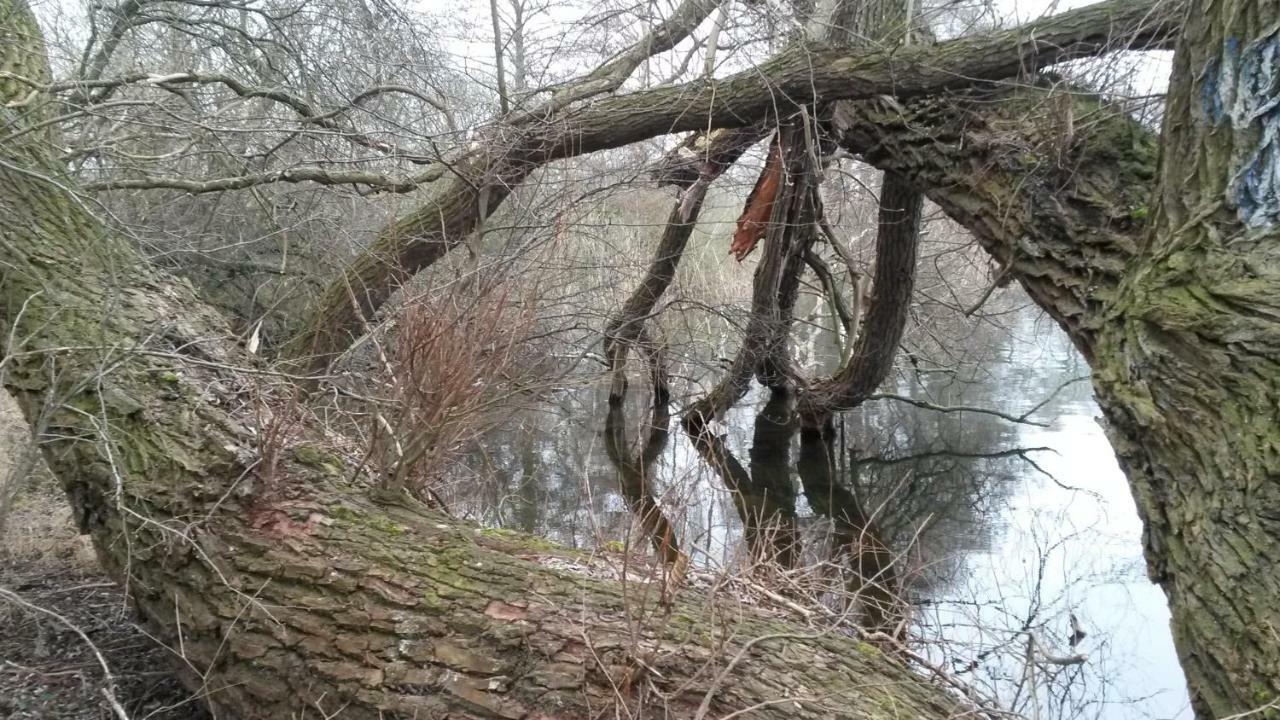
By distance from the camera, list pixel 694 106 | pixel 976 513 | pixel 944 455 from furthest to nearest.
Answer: pixel 944 455
pixel 976 513
pixel 694 106

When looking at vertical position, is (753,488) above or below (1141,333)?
below

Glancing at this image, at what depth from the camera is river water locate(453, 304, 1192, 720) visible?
4215 millimetres

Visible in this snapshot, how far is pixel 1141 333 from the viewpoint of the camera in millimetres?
2857

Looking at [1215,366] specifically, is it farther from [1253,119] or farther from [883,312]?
[883,312]

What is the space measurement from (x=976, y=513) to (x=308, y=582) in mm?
5730

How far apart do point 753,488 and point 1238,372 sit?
508cm

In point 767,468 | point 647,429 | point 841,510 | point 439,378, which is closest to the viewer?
point 439,378

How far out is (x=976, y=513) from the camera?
6.83 meters

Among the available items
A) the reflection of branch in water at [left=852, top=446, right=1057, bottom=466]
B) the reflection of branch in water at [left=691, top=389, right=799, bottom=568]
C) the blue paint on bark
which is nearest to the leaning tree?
the blue paint on bark

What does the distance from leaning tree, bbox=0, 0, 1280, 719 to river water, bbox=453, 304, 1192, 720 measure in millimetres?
514

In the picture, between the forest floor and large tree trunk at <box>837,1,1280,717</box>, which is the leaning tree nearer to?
large tree trunk at <box>837,1,1280,717</box>

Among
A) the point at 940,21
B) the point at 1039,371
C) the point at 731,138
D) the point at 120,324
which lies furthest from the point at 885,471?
the point at 120,324

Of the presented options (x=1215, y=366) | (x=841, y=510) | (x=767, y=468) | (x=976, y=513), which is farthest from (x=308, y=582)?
(x=767, y=468)

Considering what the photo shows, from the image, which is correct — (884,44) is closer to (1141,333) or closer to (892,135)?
(892,135)
